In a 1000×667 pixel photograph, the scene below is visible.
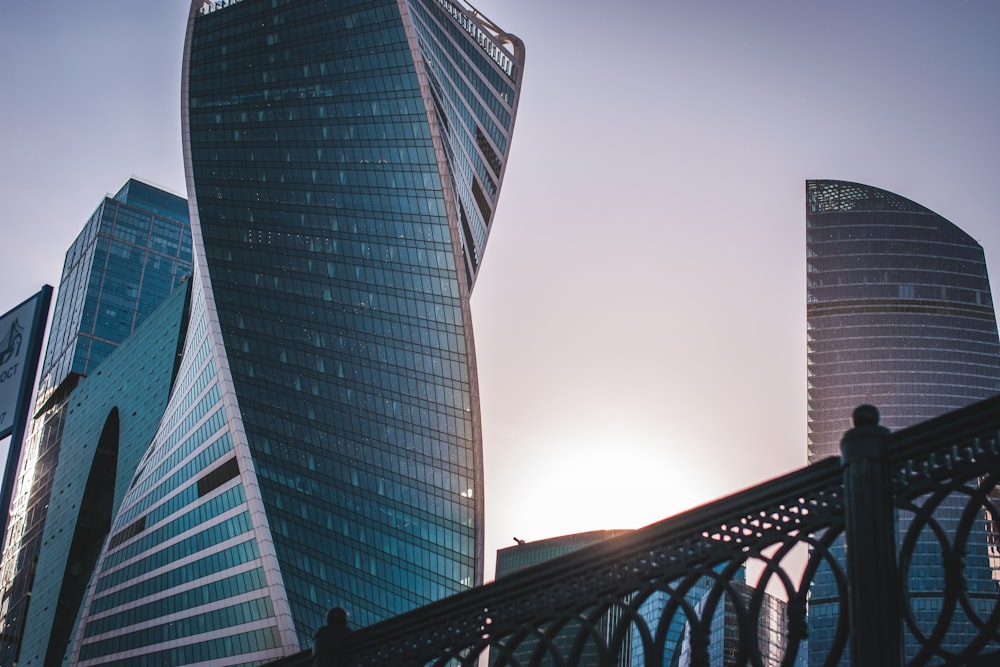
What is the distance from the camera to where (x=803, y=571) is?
258 inches

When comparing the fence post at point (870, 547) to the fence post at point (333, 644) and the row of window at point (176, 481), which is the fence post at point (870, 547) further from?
the row of window at point (176, 481)

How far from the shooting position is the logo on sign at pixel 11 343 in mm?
19172

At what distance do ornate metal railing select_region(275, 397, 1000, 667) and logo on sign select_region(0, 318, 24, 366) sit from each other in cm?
1334

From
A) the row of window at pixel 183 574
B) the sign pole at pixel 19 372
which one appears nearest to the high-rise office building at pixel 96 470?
the row of window at pixel 183 574

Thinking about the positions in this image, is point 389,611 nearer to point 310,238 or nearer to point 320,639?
point 310,238

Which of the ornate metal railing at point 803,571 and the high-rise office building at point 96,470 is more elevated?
the high-rise office building at point 96,470

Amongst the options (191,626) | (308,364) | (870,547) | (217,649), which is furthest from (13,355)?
(308,364)

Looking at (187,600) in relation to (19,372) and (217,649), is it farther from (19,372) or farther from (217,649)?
(19,372)

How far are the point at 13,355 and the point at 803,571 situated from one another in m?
16.4

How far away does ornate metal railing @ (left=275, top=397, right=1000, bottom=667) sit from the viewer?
5898 mm

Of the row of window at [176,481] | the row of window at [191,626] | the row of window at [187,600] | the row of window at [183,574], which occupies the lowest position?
the row of window at [191,626]

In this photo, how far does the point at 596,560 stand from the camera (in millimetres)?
7320

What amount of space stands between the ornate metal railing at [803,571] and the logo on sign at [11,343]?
1334 centimetres

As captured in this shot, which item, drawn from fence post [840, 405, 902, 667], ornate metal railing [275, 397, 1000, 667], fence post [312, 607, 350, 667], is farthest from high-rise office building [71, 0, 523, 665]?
fence post [840, 405, 902, 667]
